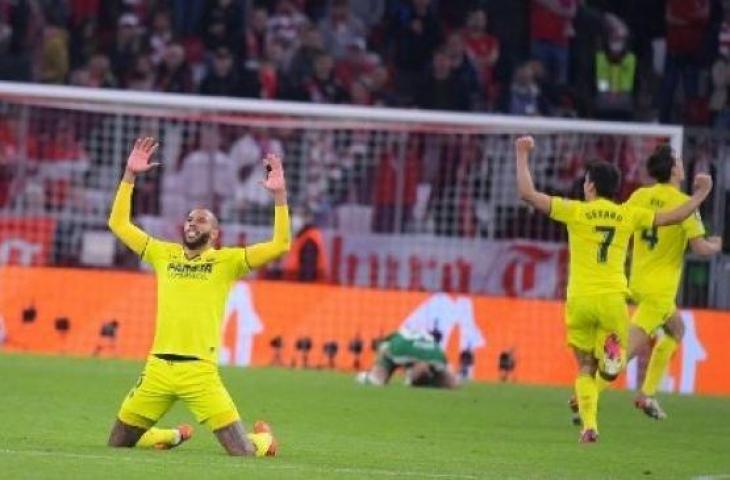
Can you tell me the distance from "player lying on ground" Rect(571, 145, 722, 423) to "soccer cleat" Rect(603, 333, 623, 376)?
198cm

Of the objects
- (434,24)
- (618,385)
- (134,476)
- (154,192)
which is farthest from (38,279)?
(134,476)

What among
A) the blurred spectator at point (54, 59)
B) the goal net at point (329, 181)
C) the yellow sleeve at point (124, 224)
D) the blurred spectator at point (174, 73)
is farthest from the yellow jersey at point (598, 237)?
the blurred spectator at point (54, 59)

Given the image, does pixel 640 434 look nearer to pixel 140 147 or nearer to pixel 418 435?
pixel 418 435

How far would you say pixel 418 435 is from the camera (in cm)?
1722

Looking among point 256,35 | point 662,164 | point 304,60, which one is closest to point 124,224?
point 662,164

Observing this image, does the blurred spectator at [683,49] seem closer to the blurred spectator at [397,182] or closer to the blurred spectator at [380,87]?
the blurred spectator at [380,87]

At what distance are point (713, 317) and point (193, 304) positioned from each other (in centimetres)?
1163

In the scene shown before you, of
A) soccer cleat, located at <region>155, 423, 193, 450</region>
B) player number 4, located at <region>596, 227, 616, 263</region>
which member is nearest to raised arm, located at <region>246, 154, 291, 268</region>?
soccer cleat, located at <region>155, 423, 193, 450</region>

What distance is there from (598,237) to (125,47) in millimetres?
15310

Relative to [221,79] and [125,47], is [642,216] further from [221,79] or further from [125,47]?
[125,47]

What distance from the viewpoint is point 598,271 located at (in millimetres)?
17016

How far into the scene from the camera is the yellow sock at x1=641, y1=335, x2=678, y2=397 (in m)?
19.8

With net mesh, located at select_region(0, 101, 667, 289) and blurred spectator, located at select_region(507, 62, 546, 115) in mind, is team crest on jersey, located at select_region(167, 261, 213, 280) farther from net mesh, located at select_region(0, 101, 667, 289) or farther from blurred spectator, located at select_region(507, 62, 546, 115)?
blurred spectator, located at select_region(507, 62, 546, 115)

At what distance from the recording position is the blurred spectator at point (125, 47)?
102 ft
